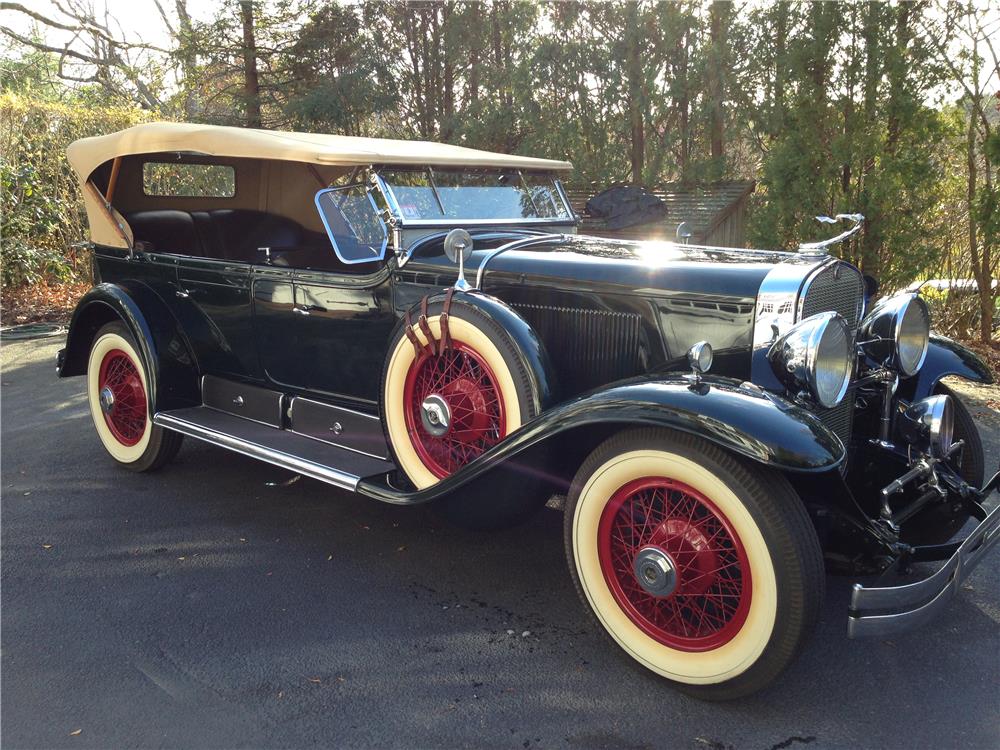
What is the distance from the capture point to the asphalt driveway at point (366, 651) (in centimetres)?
219

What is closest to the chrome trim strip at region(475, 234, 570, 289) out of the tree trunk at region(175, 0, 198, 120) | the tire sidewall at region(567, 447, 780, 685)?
the tire sidewall at region(567, 447, 780, 685)

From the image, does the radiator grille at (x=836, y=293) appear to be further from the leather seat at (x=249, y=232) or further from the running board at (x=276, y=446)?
the leather seat at (x=249, y=232)

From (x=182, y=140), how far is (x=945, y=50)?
6.29 m

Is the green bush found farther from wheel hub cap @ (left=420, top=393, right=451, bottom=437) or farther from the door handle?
wheel hub cap @ (left=420, top=393, right=451, bottom=437)

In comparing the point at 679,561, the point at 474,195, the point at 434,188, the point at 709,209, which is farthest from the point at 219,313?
the point at 709,209

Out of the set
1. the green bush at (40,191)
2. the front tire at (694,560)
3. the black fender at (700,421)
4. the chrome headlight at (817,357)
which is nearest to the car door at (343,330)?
the black fender at (700,421)

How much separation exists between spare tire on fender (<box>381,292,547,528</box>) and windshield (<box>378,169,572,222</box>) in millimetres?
692

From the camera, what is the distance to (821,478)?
2369mm

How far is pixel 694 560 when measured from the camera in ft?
7.58

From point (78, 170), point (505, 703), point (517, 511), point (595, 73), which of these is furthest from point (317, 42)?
point (505, 703)

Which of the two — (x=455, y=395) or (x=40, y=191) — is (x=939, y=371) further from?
(x=40, y=191)

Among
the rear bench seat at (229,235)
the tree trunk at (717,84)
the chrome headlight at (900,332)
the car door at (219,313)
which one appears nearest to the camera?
the chrome headlight at (900,332)

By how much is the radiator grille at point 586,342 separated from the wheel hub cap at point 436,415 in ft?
1.57

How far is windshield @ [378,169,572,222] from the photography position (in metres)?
3.46
